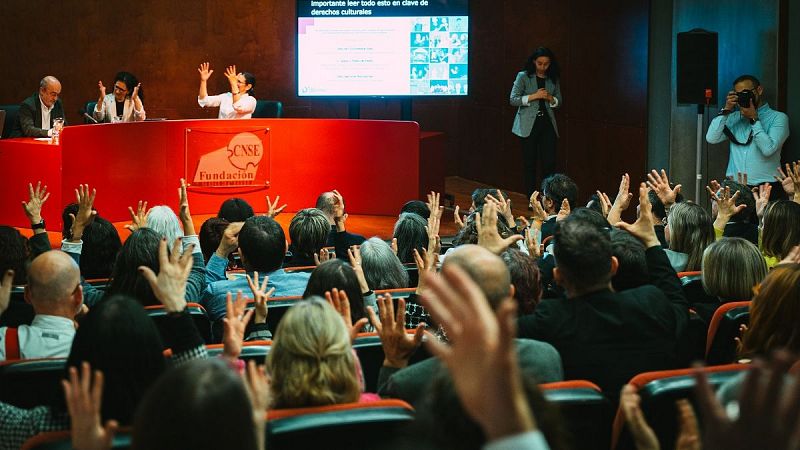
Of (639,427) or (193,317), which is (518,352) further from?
(193,317)

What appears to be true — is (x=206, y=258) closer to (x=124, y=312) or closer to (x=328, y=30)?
(x=124, y=312)

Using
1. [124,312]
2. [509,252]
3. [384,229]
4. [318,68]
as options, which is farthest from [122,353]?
[318,68]

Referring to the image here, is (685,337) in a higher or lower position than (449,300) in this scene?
lower

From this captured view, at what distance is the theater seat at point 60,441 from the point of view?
2018mm

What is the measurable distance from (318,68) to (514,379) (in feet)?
30.7

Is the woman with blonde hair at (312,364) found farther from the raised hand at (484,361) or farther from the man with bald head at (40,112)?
the man with bald head at (40,112)

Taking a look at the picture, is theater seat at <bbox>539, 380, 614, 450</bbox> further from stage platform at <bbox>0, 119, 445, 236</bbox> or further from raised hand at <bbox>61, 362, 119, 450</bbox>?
stage platform at <bbox>0, 119, 445, 236</bbox>

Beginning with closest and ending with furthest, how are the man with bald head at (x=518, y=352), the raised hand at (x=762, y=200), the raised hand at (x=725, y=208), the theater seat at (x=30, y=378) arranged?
the man with bald head at (x=518, y=352) < the theater seat at (x=30, y=378) < the raised hand at (x=725, y=208) < the raised hand at (x=762, y=200)

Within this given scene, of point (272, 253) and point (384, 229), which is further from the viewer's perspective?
point (384, 229)

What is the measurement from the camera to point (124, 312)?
2240 mm

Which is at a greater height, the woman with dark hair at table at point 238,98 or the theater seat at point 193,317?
the woman with dark hair at table at point 238,98

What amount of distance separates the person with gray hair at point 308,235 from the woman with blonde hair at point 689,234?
171cm

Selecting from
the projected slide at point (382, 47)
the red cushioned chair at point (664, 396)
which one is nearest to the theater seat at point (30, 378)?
the red cushioned chair at point (664, 396)

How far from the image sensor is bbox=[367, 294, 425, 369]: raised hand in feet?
9.02
